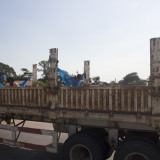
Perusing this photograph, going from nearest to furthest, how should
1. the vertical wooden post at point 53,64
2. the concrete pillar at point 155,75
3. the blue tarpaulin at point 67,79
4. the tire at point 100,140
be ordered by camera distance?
1. the concrete pillar at point 155,75
2. the tire at point 100,140
3. the vertical wooden post at point 53,64
4. the blue tarpaulin at point 67,79

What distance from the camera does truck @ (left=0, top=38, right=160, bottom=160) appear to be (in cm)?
343

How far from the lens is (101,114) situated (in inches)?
149

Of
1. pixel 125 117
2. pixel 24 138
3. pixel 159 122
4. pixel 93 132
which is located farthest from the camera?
pixel 24 138

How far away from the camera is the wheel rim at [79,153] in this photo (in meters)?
4.05

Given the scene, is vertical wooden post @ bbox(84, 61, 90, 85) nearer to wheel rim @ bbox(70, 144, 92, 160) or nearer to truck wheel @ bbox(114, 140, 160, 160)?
wheel rim @ bbox(70, 144, 92, 160)

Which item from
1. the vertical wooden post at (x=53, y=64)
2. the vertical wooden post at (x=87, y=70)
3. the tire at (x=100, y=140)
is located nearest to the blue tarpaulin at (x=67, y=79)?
the vertical wooden post at (x=87, y=70)

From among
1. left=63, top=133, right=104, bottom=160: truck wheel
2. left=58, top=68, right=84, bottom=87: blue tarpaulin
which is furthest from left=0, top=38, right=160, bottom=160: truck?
left=58, top=68, right=84, bottom=87: blue tarpaulin

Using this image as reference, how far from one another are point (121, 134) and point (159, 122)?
3.47 feet

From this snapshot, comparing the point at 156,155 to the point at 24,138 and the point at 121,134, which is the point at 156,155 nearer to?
the point at 121,134

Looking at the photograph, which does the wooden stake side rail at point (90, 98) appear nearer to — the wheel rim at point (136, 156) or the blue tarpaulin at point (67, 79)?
the wheel rim at point (136, 156)

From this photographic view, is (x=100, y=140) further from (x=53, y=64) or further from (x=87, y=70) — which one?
(x=53, y=64)

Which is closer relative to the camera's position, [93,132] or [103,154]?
[103,154]

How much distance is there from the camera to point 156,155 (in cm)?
333

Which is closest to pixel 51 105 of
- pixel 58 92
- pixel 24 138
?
pixel 58 92
